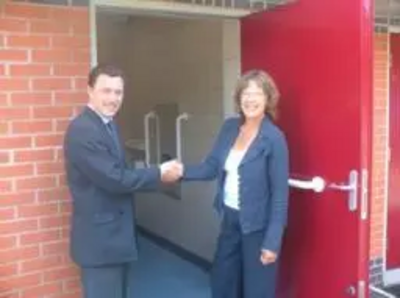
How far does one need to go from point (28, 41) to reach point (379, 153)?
9.07 ft

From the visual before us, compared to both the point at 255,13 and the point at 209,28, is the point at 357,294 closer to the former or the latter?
the point at 255,13

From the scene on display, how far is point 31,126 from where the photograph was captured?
2697mm

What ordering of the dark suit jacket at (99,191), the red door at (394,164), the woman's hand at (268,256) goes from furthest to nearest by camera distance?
the red door at (394,164), the woman's hand at (268,256), the dark suit jacket at (99,191)

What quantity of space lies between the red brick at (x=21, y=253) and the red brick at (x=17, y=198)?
0.24m

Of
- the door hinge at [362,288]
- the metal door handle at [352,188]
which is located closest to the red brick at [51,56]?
the metal door handle at [352,188]

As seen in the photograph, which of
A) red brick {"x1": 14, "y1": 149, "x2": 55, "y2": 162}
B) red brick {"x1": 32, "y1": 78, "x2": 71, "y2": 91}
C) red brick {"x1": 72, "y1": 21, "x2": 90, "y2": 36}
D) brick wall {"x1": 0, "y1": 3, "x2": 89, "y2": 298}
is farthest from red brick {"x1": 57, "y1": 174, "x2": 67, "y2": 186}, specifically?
red brick {"x1": 72, "y1": 21, "x2": 90, "y2": 36}

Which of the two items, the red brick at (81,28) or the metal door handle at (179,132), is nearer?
the red brick at (81,28)

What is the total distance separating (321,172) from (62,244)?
1.43 metres

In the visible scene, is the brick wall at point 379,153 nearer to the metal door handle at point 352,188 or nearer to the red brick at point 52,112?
the metal door handle at point 352,188

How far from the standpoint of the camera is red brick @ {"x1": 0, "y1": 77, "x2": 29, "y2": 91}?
261 cm

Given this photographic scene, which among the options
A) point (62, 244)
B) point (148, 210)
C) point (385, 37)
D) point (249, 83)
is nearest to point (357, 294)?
point (249, 83)

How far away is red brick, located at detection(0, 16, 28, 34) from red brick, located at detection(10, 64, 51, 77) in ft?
0.57

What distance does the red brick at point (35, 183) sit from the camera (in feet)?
8.83

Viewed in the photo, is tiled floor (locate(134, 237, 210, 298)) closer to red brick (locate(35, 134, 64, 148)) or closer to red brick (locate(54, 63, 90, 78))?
red brick (locate(35, 134, 64, 148))
